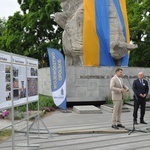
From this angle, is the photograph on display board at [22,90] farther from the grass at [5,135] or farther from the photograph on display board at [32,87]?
the grass at [5,135]

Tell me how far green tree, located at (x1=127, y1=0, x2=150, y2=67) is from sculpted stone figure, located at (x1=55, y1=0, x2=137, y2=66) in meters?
12.2

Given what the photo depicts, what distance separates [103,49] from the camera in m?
17.4

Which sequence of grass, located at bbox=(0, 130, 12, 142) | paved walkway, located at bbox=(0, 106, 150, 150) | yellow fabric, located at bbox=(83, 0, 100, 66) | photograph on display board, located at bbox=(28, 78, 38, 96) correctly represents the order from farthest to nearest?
1. yellow fabric, located at bbox=(83, 0, 100, 66)
2. grass, located at bbox=(0, 130, 12, 142)
3. photograph on display board, located at bbox=(28, 78, 38, 96)
4. paved walkway, located at bbox=(0, 106, 150, 150)

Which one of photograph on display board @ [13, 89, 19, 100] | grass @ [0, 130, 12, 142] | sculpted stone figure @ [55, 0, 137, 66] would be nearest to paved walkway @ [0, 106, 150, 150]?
grass @ [0, 130, 12, 142]

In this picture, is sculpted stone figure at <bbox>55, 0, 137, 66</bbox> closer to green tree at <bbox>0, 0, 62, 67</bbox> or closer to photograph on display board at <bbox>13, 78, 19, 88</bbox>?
photograph on display board at <bbox>13, 78, 19, 88</bbox>

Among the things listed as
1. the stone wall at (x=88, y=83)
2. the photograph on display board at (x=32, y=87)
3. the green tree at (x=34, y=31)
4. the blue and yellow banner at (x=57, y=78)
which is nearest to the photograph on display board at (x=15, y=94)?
the photograph on display board at (x=32, y=87)

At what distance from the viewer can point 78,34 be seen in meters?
18.0

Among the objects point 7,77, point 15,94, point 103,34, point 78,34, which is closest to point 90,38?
point 103,34

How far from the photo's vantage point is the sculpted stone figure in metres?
17.4

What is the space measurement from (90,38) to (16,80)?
1118 centimetres

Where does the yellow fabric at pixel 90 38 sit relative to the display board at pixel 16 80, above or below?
above

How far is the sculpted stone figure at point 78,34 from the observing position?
17386mm

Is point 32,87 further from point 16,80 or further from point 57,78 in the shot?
point 57,78

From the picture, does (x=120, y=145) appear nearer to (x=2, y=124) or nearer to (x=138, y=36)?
(x=2, y=124)
